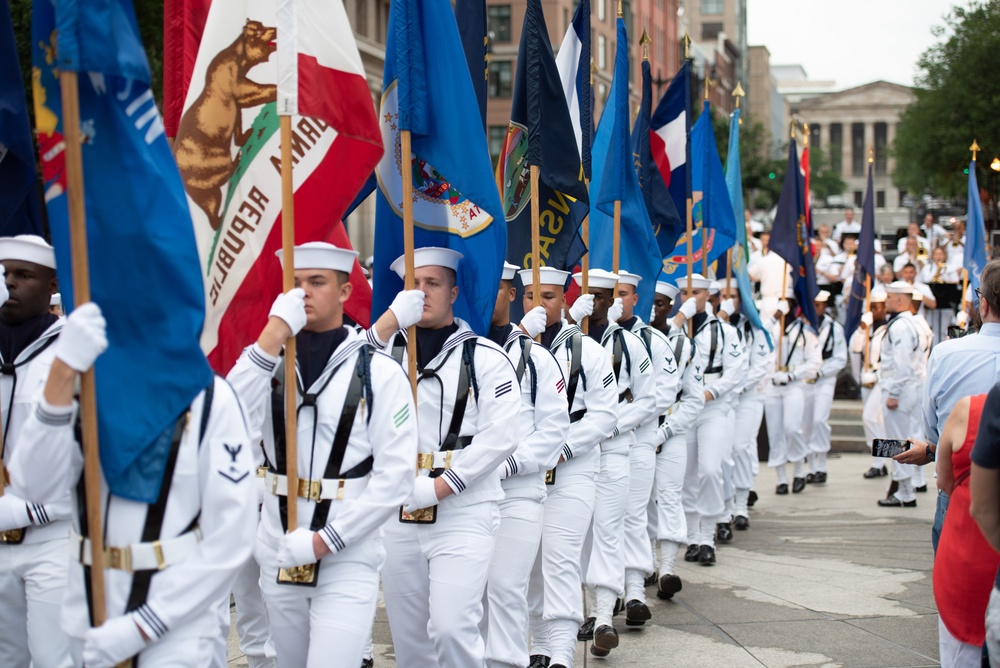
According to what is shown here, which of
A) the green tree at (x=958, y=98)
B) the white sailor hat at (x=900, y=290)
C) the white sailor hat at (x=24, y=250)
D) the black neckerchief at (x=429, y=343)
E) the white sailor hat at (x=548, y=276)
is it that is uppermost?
the green tree at (x=958, y=98)

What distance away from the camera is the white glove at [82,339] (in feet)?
13.1

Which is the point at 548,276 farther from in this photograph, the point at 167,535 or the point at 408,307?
the point at 167,535

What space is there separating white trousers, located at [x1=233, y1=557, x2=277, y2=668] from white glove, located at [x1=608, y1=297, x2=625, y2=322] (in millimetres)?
3917

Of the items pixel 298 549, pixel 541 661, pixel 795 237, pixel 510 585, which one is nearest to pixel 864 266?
pixel 795 237

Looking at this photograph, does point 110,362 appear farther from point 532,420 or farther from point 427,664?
point 532,420

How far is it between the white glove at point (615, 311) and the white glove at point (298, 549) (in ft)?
17.6

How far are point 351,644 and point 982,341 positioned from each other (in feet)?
10.8

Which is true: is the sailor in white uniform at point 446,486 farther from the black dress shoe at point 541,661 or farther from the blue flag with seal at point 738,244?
the blue flag with seal at point 738,244

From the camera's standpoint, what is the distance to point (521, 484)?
7.36 meters

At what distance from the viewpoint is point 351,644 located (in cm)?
525

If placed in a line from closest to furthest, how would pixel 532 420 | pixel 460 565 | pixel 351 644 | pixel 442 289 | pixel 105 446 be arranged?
pixel 105 446 → pixel 351 644 → pixel 460 565 → pixel 442 289 → pixel 532 420

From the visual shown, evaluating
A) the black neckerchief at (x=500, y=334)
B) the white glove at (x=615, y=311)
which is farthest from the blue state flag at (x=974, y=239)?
the black neckerchief at (x=500, y=334)

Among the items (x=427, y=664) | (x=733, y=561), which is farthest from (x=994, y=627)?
(x=733, y=561)

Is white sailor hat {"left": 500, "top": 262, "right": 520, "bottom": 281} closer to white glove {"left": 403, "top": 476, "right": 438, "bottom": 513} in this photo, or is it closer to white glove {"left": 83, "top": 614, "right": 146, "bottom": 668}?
white glove {"left": 403, "top": 476, "right": 438, "bottom": 513}
